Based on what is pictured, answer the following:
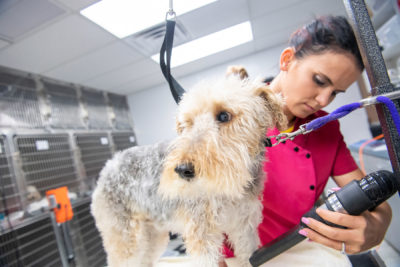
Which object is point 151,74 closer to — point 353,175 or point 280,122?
point 280,122

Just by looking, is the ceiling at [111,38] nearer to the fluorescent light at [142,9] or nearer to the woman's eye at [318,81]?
the fluorescent light at [142,9]

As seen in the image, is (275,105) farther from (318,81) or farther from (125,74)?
(125,74)

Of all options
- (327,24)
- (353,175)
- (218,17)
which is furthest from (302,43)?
(353,175)

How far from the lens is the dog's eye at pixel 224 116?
61 centimetres

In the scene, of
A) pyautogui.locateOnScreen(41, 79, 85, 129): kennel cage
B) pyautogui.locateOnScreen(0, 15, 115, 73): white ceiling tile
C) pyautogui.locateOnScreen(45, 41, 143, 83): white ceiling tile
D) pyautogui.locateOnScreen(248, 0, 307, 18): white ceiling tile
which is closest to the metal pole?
pyautogui.locateOnScreen(248, 0, 307, 18): white ceiling tile

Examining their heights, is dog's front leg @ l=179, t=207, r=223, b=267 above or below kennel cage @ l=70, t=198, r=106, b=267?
above

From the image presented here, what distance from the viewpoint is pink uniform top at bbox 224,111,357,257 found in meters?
0.83

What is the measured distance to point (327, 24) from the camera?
0.71 metres

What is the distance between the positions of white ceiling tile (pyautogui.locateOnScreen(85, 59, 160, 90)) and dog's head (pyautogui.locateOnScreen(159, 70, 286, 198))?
230 mm

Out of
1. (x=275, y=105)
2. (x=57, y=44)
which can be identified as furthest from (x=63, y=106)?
(x=275, y=105)

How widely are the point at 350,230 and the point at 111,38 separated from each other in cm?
120

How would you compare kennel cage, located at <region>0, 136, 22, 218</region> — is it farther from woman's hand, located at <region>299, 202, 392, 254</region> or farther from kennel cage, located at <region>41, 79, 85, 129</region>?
woman's hand, located at <region>299, 202, 392, 254</region>

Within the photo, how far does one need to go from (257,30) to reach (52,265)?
2002mm

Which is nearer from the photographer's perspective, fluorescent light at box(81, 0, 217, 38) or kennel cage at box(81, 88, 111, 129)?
fluorescent light at box(81, 0, 217, 38)
